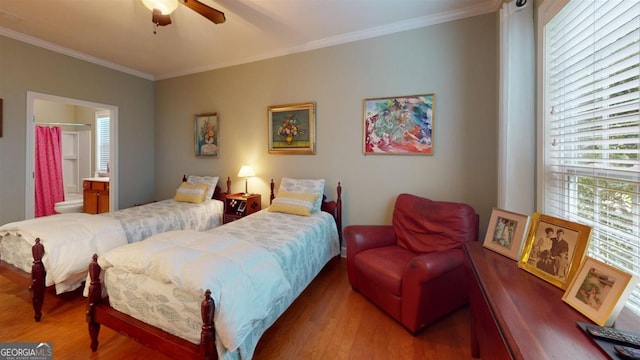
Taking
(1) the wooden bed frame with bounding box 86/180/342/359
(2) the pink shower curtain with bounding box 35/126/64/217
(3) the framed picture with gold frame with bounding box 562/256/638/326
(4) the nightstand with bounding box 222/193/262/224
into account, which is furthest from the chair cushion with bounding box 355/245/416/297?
(2) the pink shower curtain with bounding box 35/126/64/217

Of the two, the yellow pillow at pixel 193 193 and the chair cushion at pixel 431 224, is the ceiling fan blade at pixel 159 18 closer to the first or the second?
the yellow pillow at pixel 193 193

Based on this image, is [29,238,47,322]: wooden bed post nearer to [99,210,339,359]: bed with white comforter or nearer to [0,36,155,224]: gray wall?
[99,210,339,359]: bed with white comforter

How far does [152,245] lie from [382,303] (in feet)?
5.65

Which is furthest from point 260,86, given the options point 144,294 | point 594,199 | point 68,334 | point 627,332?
point 627,332

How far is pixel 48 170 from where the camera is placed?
441cm

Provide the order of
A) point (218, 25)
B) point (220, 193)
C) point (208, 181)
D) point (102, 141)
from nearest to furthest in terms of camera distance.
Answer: point (218, 25)
point (208, 181)
point (220, 193)
point (102, 141)

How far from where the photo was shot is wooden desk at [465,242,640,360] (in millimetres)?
718

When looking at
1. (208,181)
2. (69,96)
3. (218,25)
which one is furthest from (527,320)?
(69,96)

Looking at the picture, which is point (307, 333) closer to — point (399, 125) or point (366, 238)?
point (366, 238)

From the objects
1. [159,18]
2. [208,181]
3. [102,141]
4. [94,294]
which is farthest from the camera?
[102,141]

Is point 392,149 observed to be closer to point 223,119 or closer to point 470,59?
point 470,59

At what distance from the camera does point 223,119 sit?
3871 millimetres

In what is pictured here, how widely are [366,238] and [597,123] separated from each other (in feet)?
5.52

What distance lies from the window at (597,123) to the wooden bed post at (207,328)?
5.94 ft
